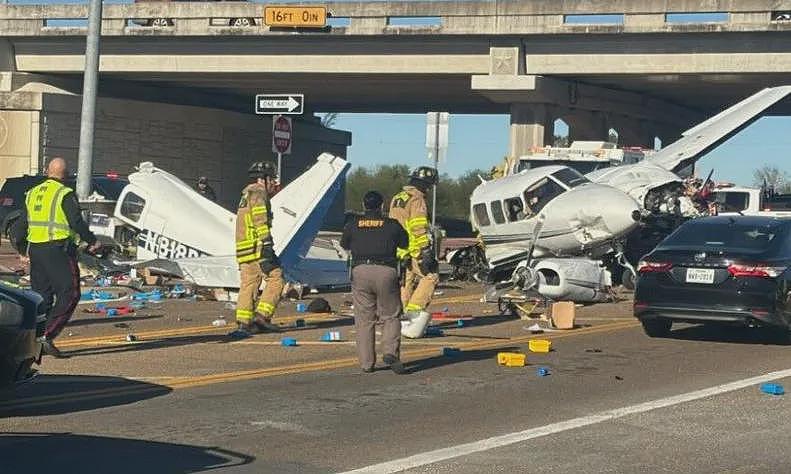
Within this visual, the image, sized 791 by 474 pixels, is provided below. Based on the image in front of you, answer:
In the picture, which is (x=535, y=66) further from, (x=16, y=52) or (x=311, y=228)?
(x=311, y=228)

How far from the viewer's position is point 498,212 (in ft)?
76.2

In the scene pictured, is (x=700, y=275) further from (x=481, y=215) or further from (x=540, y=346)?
(x=481, y=215)

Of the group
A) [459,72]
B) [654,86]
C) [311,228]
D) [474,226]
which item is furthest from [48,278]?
[654,86]

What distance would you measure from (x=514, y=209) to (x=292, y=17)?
20924mm

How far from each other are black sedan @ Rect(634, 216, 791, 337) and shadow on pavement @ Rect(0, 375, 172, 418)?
626 centimetres

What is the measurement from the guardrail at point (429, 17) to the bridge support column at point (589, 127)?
6435 mm

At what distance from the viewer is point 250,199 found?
52.1ft

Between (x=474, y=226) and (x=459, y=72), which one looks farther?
(x=459, y=72)

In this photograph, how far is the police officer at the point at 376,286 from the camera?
1255 centimetres

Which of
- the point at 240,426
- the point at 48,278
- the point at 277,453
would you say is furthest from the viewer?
the point at 48,278

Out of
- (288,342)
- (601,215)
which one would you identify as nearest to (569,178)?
(601,215)

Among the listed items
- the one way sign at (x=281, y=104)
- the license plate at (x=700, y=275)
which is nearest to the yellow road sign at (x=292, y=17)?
the one way sign at (x=281, y=104)

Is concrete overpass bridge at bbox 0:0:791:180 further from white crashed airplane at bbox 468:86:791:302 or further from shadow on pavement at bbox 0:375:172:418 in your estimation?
shadow on pavement at bbox 0:375:172:418

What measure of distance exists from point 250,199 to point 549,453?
745 cm
